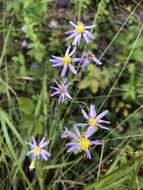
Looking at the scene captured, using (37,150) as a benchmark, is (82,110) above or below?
above

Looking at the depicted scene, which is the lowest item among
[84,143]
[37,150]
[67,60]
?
[37,150]

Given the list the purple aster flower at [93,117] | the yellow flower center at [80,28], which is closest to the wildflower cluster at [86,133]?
the purple aster flower at [93,117]

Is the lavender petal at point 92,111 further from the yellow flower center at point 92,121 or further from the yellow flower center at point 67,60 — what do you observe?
the yellow flower center at point 67,60

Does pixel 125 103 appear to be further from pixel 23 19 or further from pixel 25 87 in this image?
pixel 23 19

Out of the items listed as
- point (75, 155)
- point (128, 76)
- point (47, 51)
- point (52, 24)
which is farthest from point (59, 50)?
point (75, 155)

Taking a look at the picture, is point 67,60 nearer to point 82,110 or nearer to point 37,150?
point 82,110

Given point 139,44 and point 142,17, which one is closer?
point 139,44

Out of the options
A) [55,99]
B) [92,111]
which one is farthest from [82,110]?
[55,99]

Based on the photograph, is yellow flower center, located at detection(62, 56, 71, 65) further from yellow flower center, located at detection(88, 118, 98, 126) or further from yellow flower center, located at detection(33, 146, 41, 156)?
yellow flower center, located at detection(33, 146, 41, 156)

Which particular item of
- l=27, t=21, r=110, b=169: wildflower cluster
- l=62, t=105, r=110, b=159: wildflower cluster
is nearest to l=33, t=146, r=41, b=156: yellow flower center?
l=27, t=21, r=110, b=169: wildflower cluster
